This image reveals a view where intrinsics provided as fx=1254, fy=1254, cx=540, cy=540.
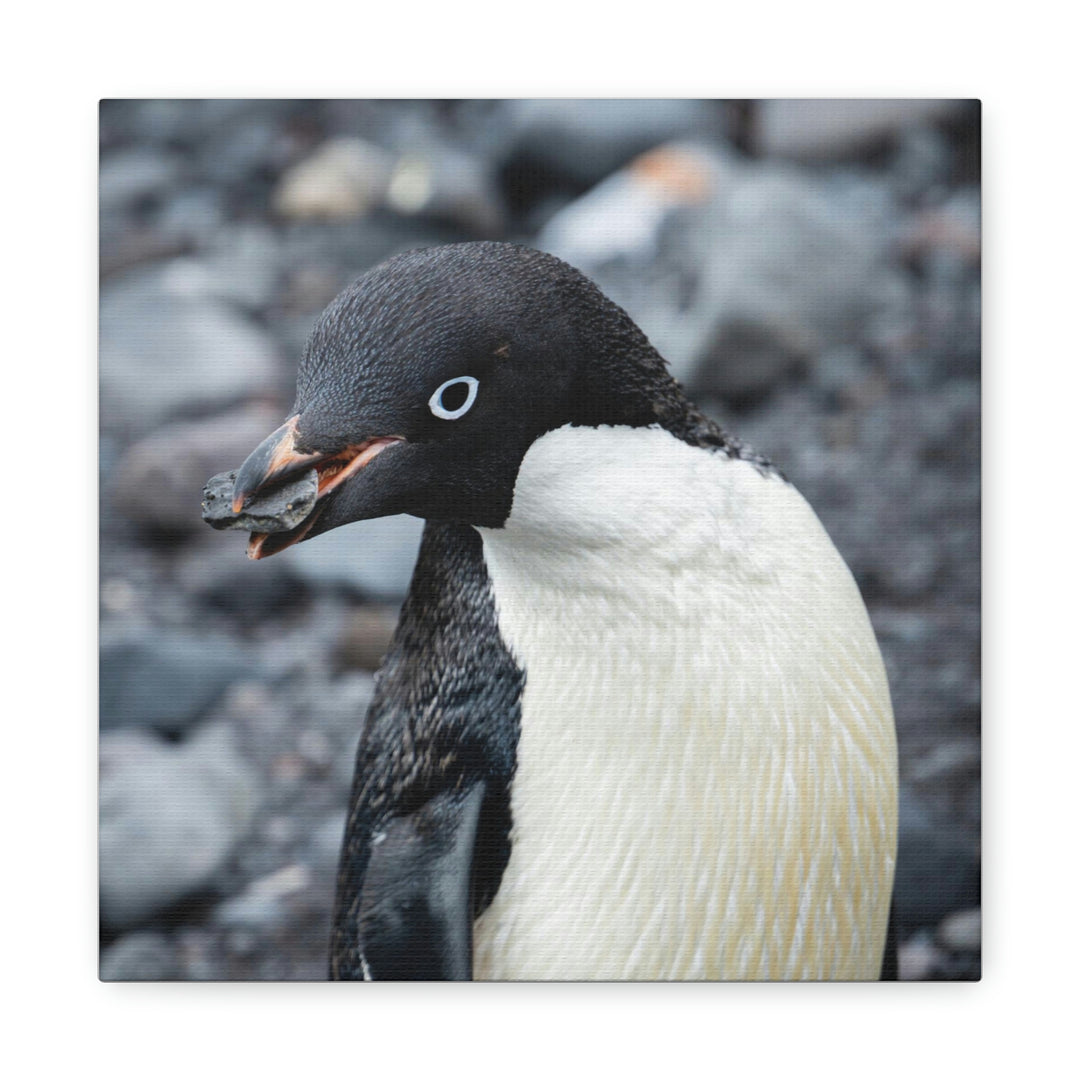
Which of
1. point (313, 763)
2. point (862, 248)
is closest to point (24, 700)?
point (313, 763)

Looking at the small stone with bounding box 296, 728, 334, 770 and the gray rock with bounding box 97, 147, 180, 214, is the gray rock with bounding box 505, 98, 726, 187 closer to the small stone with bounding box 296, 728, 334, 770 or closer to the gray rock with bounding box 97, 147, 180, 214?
the gray rock with bounding box 97, 147, 180, 214

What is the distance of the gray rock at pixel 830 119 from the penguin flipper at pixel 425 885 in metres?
0.69

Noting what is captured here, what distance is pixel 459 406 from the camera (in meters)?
0.95

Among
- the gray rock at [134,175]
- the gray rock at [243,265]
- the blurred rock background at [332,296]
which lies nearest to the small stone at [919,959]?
the blurred rock background at [332,296]

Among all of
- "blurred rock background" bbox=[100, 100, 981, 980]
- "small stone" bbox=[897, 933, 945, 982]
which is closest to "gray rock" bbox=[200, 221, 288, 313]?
"blurred rock background" bbox=[100, 100, 981, 980]

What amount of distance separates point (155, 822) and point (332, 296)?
0.55 m

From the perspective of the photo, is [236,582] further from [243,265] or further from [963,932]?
[963,932]

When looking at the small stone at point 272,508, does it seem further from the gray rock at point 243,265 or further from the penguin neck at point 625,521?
the gray rock at point 243,265

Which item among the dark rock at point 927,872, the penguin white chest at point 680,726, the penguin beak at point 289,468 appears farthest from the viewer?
the dark rock at point 927,872

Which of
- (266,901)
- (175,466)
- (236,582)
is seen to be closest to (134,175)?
(175,466)

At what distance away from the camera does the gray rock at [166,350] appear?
125 centimetres

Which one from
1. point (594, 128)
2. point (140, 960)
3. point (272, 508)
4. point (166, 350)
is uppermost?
point (594, 128)

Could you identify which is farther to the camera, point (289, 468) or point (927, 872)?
point (927, 872)

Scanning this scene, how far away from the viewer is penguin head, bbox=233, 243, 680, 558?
0.92m
